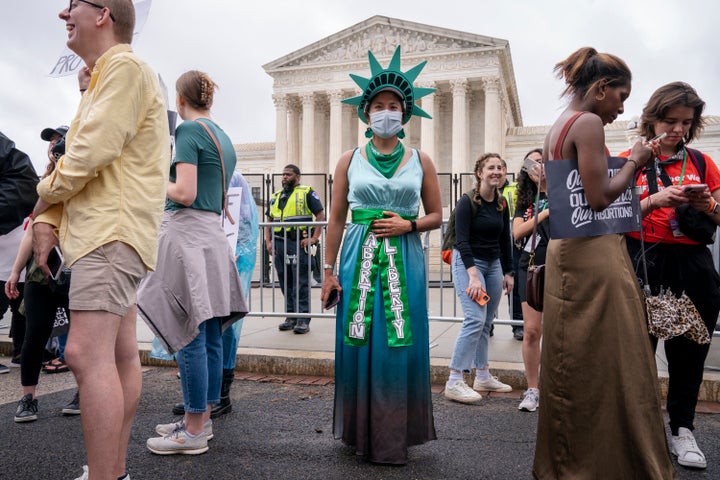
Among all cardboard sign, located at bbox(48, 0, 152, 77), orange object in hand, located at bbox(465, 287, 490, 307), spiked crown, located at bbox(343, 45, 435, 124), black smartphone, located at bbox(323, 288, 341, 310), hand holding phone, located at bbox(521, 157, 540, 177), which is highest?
cardboard sign, located at bbox(48, 0, 152, 77)

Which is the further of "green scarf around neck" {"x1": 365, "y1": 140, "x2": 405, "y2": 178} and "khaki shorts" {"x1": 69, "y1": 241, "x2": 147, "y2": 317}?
"green scarf around neck" {"x1": 365, "y1": 140, "x2": 405, "y2": 178}

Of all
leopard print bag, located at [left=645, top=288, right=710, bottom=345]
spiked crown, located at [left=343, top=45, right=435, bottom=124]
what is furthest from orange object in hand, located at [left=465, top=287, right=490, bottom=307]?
spiked crown, located at [left=343, top=45, right=435, bottom=124]

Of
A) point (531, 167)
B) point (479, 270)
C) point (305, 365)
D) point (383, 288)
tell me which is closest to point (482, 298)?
point (479, 270)

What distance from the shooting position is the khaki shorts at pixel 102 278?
2.22m

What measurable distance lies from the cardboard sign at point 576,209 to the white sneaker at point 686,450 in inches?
55.9

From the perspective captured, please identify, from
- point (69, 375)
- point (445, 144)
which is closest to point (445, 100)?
point (445, 144)

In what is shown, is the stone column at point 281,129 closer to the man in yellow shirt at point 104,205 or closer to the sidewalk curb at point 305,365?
the sidewalk curb at point 305,365

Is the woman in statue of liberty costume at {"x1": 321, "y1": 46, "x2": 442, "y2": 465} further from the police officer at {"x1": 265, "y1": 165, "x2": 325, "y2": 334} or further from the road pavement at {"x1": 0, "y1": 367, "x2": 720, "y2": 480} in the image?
the police officer at {"x1": 265, "y1": 165, "x2": 325, "y2": 334}

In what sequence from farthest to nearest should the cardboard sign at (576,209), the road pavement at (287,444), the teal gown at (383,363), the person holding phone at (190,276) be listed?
the person holding phone at (190,276)
the teal gown at (383,363)
the road pavement at (287,444)
the cardboard sign at (576,209)

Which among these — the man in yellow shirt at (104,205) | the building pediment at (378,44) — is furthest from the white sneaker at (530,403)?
the building pediment at (378,44)

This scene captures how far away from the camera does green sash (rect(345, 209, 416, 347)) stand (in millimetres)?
3184

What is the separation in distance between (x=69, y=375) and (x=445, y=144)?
4451cm

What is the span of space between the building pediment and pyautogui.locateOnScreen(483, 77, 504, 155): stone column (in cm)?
273

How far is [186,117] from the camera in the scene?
3.57 m
